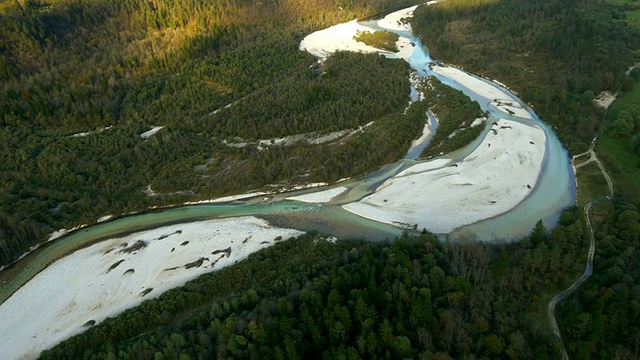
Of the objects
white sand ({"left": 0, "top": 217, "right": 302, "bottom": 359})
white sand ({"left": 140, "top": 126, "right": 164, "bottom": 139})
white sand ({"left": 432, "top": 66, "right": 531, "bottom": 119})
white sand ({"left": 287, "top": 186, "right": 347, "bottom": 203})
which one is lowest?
white sand ({"left": 0, "top": 217, "right": 302, "bottom": 359})

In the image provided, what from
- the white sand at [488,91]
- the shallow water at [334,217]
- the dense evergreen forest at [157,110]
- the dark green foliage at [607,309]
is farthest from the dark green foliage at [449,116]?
the dark green foliage at [607,309]

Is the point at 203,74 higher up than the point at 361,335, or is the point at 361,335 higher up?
the point at 203,74

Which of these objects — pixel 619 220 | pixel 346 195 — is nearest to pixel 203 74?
pixel 346 195

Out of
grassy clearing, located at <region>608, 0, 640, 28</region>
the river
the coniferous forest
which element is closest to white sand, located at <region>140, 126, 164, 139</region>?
the coniferous forest

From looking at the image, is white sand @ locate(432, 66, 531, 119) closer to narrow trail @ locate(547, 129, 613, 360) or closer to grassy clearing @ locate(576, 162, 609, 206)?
grassy clearing @ locate(576, 162, 609, 206)

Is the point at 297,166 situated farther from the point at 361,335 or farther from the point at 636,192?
the point at 636,192

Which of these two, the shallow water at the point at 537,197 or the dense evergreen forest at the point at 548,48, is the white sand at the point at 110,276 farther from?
the dense evergreen forest at the point at 548,48
